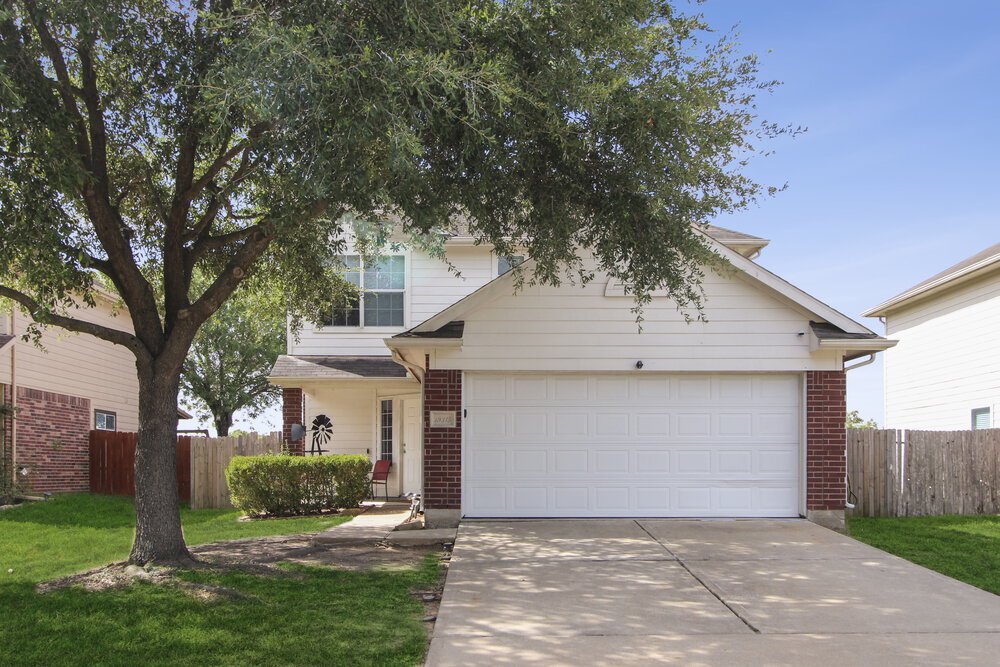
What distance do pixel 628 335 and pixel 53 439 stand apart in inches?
558

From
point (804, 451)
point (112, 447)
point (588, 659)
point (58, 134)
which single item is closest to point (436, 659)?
point (588, 659)

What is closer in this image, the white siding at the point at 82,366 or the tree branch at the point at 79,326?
the tree branch at the point at 79,326

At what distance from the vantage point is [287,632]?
23.1 feet

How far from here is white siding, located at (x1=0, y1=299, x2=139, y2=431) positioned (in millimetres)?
18469

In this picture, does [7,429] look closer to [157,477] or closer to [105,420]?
[105,420]

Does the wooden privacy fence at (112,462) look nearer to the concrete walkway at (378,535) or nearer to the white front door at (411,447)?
the white front door at (411,447)

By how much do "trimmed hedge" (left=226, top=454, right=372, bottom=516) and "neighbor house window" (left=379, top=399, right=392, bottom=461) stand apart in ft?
7.01

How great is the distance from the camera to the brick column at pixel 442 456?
12.4m

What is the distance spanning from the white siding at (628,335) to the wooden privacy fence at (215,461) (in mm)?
6956

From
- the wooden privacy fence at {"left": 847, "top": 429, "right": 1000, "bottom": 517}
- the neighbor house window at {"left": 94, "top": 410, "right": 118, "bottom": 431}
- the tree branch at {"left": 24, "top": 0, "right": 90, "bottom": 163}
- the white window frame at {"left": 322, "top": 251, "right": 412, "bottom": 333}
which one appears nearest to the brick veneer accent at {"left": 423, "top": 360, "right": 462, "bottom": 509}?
the tree branch at {"left": 24, "top": 0, "right": 90, "bottom": 163}

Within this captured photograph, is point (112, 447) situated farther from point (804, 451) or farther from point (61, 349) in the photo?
point (804, 451)

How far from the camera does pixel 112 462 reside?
2089cm

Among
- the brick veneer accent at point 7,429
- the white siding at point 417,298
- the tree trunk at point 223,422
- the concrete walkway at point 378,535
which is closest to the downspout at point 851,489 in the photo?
the concrete walkway at point 378,535

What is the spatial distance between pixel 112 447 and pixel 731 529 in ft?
51.0
